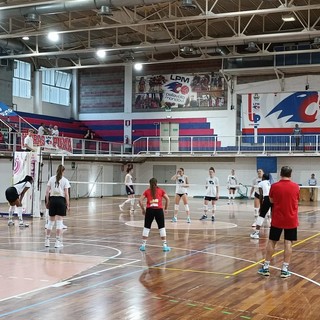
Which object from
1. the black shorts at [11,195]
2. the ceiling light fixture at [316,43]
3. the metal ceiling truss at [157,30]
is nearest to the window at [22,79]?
the metal ceiling truss at [157,30]

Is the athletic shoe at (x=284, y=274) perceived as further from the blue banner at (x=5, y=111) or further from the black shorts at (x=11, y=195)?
the blue banner at (x=5, y=111)

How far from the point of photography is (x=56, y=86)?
41.2 meters

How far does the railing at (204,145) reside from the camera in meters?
35.6

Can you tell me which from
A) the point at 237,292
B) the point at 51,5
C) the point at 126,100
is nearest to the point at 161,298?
the point at 237,292

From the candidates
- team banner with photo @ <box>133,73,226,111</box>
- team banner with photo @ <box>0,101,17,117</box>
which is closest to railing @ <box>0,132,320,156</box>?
team banner with photo @ <box>133,73,226,111</box>

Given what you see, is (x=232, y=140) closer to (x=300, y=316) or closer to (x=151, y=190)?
(x=151, y=190)

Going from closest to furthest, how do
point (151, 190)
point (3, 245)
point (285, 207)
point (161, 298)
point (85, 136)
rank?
point (161, 298) < point (285, 207) < point (151, 190) < point (3, 245) < point (85, 136)

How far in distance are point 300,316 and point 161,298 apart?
79.5 inches

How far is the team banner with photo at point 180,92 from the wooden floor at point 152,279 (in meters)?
24.2

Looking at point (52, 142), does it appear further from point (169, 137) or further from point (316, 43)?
point (316, 43)

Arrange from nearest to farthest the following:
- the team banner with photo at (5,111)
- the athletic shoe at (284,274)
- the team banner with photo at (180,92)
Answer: the athletic shoe at (284,274) → the team banner with photo at (5,111) → the team banner with photo at (180,92)

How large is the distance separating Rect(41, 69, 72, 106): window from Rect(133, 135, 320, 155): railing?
6753mm

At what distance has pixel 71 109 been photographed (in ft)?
141

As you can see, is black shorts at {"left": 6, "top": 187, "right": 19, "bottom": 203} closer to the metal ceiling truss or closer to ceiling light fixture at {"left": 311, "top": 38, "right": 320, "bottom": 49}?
the metal ceiling truss
